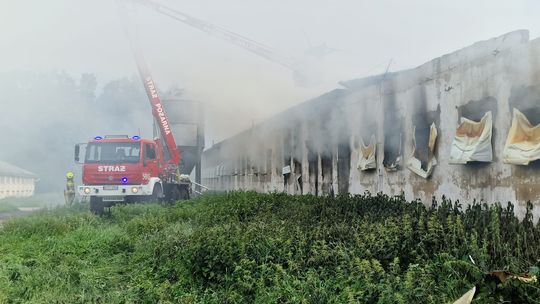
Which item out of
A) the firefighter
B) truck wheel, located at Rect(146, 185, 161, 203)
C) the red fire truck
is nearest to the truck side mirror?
the red fire truck

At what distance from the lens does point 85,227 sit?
9.82 m

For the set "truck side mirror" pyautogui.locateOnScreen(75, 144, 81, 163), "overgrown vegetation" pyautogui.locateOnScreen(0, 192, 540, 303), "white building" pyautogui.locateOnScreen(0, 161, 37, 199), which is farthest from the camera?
Answer: "white building" pyautogui.locateOnScreen(0, 161, 37, 199)

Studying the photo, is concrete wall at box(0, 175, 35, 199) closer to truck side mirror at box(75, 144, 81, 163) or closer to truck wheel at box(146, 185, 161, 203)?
truck side mirror at box(75, 144, 81, 163)

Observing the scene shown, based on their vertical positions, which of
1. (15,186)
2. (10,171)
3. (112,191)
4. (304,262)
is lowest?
(304,262)

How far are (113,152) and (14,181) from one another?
118 ft

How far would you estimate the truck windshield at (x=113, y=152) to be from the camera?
14.3m

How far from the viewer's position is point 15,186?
149 ft

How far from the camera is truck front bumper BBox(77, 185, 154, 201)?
14.1m

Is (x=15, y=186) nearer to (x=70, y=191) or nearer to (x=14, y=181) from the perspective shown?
(x=14, y=181)

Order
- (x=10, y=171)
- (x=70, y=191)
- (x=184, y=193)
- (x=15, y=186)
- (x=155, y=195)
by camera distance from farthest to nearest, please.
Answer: (x=15, y=186) < (x=10, y=171) < (x=70, y=191) < (x=184, y=193) < (x=155, y=195)

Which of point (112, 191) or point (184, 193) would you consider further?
point (184, 193)

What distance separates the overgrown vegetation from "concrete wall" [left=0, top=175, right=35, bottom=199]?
1519 inches

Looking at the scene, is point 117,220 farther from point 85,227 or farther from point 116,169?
point 116,169

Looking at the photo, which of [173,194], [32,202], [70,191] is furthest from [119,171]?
[32,202]
